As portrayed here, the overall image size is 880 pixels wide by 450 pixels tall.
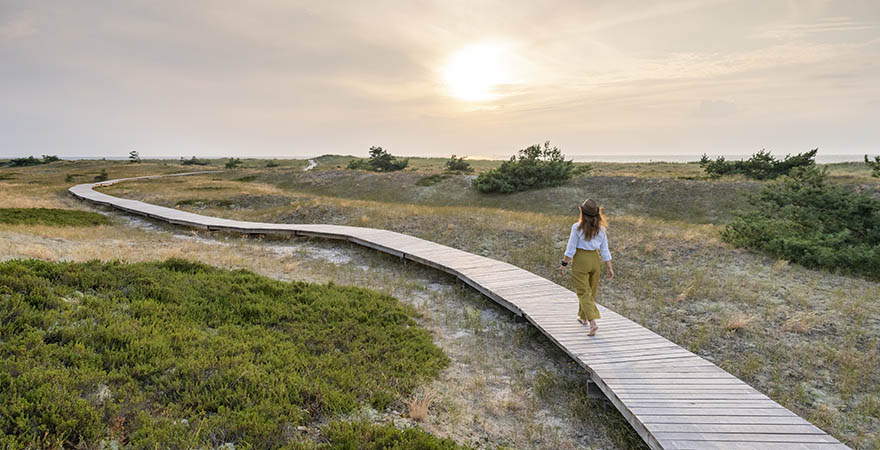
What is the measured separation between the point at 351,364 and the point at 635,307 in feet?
23.2

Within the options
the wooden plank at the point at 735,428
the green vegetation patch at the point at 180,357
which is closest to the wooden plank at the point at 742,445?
the wooden plank at the point at 735,428

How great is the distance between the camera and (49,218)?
1739 centimetres

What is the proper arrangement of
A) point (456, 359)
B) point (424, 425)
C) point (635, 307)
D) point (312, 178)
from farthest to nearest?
point (312, 178) < point (635, 307) < point (456, 359) < point (424, 425)

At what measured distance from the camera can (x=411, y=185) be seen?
38.6 meters

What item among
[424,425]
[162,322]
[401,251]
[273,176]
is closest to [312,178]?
[273,176]

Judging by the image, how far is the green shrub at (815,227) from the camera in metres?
11.3

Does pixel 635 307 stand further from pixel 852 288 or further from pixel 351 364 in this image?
pixel 351 364

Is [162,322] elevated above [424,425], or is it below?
above

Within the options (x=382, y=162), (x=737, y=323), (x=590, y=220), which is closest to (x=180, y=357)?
(x=590, y=220)

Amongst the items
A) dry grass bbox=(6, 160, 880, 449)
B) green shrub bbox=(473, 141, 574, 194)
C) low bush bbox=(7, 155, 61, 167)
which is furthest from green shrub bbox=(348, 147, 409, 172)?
low bush bbox=(7, 155, 61, 167)

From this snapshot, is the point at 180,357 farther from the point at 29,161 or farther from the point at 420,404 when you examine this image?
the point at 29,161

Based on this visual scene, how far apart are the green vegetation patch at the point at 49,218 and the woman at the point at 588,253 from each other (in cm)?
2150

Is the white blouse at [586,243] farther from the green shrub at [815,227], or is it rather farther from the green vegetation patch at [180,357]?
the green shrub at [815,227]

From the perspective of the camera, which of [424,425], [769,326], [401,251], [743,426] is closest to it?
[743,426]
